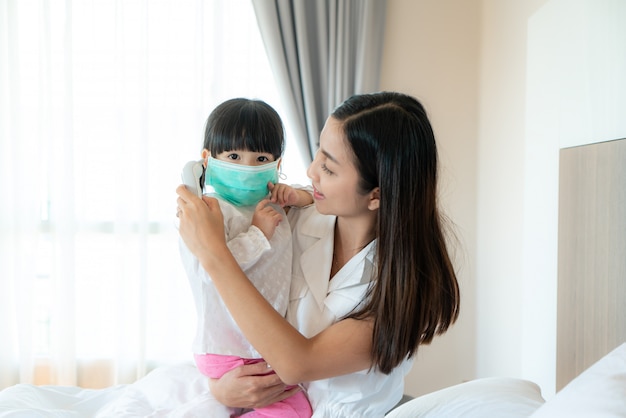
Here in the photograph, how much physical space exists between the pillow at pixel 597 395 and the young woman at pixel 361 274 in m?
0.40

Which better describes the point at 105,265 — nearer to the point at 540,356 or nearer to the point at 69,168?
Result: the point at 69,168

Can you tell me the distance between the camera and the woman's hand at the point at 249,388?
1383 millimetres

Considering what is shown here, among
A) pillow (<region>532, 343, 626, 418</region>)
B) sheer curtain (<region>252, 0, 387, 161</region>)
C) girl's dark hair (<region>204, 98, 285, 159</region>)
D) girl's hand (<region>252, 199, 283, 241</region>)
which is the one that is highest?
sheer curtain (<region>252, 0, 387, 161</region>)

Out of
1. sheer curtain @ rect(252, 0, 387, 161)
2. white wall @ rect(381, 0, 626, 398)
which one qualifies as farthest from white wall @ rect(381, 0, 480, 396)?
sheer curtain @ rect(252, 0, 387, 161)

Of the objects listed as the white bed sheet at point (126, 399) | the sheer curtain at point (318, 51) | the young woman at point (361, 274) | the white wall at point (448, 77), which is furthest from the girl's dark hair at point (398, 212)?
the white wall at point (448, 77)

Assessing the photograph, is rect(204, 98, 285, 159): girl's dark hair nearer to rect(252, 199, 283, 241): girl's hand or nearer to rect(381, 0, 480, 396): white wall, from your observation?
rect(252, 199, 283, 241): girl's hand

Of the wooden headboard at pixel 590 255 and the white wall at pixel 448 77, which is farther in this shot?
the white wall at pixel 448 77

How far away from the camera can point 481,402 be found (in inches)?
52.0

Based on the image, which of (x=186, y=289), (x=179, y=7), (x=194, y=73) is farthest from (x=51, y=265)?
(x=179, y=7)

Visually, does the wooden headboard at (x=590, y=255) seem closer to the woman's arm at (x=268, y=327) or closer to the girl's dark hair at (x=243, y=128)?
the woman's arm at (x=268, y=327)

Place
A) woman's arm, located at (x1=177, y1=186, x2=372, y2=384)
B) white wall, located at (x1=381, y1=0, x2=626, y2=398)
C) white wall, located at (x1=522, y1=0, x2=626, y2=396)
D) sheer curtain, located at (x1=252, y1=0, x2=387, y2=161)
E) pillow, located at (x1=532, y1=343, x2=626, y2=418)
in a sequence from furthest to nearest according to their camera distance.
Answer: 1. sheer curtain, located at (x1=252, y1=0, x2=387, y2=161)
2. white wall, located at (x1=381, y1=0, x2=626, y2=398)
3. white wall, located at (x1=522, y1=0, x2=626, y2=396)
4. woman's arm, located at (x1=177, y1=186, x2=372, y2=384)
5. pillow, located at (x1=532, y1=343, x2=626, y2=418)

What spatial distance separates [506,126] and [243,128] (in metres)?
1.58

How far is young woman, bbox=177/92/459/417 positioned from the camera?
128 centimetres

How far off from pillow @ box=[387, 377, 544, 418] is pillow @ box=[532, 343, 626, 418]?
0.24 m
